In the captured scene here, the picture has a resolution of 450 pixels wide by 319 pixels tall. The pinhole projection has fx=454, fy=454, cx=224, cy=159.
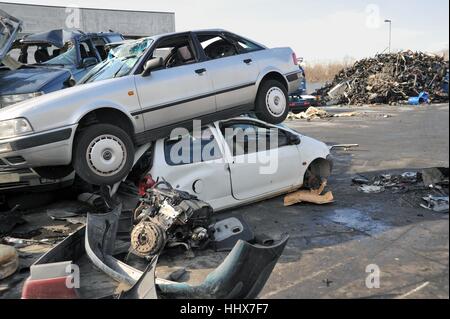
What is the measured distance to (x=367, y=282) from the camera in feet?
12.6

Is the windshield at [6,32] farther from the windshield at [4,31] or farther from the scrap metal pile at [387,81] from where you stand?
the scrap metal pile at [387,81]

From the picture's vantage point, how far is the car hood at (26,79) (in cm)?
662

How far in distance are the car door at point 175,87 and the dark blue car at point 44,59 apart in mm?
1883

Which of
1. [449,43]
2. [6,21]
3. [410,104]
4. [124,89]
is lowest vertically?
[410,104]

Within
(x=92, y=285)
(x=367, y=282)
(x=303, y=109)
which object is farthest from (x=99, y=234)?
(x=303, y=109)

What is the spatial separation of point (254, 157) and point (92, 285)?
A: 8.82 ft

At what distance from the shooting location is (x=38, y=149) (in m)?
4.86

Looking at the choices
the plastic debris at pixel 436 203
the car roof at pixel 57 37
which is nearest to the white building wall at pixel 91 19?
the car roof at pixel 57 37

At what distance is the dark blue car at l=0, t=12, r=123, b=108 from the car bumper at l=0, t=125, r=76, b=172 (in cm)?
190

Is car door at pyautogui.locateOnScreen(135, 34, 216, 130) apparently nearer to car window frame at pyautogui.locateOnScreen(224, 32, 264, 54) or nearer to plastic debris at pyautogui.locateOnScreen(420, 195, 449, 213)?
car window frame at pyautogui.locateOnScreen(224, 32, 264, 54)

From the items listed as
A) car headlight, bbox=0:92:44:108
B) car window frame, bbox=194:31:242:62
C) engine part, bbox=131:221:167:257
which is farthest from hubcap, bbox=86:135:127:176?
car headlight, bbox=0:92:44:108

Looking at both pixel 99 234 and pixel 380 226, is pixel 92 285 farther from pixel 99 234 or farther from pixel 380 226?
pixel 380 226

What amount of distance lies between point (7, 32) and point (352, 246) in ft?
22.0

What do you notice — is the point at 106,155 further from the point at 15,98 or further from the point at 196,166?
the point at 15,98
